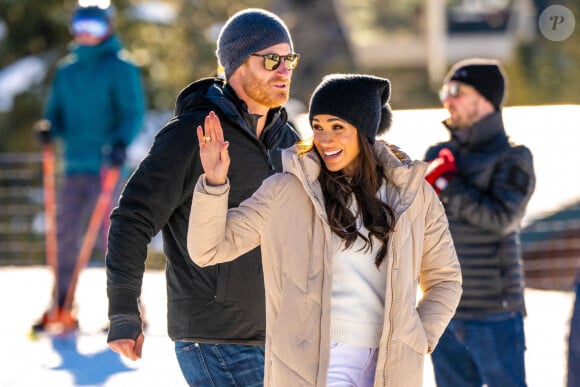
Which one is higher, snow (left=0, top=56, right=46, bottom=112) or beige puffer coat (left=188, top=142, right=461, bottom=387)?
snow (left=0, top=56, right=46, bottom=112)

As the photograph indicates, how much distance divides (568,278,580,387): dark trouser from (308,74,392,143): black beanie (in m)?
1.29

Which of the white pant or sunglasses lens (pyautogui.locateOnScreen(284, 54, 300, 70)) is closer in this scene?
the white pant

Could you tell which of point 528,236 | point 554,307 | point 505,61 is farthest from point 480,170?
point 505,61

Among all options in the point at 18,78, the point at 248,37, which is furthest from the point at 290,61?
the point at 18,78

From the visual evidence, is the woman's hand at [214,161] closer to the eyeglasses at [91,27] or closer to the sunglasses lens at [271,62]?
the sunglasses lens at [271,62]

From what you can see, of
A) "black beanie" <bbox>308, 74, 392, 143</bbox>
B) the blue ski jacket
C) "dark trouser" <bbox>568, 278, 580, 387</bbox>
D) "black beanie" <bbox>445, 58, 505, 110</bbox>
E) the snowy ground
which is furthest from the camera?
the blue ski jacket

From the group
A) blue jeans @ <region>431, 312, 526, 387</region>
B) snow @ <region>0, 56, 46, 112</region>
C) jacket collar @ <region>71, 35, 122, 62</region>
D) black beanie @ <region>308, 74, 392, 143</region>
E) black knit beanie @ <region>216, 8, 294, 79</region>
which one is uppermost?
snow @ <region>0, 56, 46, 112</region>

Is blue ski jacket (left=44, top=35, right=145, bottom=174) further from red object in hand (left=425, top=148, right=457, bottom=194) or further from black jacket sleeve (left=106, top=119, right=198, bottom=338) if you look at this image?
black jacket sleeve (left=106, top=119, right=198, bottom=338)

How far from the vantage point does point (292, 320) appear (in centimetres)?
347

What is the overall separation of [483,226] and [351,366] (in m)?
1.98

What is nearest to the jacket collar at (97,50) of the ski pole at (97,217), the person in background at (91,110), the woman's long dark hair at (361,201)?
the person in background at (91,110)

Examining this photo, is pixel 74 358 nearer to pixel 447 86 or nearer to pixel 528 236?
pixel 447 86

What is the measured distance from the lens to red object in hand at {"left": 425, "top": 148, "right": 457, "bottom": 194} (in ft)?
17.9

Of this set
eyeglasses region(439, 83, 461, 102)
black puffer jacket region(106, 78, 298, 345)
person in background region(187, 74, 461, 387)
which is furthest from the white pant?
eyeglasses region(439, 83, 461, 102)
